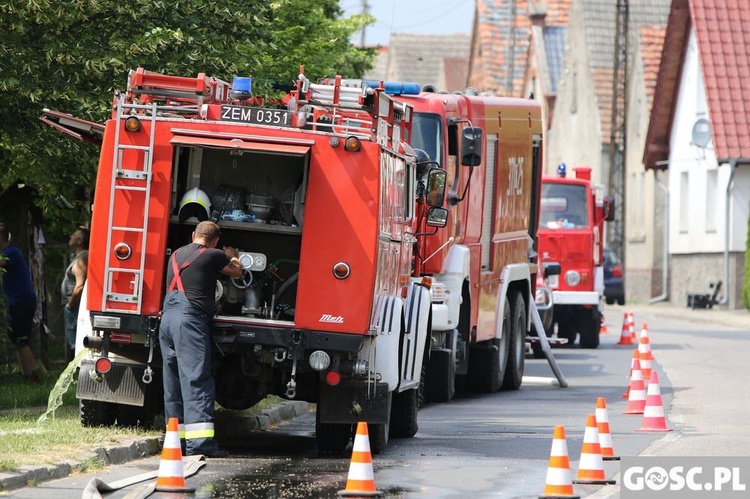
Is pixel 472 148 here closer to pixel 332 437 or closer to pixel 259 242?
pixel 259 242

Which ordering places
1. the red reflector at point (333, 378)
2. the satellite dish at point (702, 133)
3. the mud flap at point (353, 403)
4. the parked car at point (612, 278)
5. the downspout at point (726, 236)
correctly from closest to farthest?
the red reflector at point (333, 378)
the mud flap at point (353, 403)
the downspout at point (726, 236)
the parked car at point (612, 278)
the satellite dish at point (702, 133)

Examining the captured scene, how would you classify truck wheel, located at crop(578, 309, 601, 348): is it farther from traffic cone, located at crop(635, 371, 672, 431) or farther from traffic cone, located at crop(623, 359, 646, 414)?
traffic cone, located at crop(635, 371, 672, 431)

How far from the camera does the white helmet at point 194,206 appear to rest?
42.9 ft

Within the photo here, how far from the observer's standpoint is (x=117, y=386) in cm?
1299

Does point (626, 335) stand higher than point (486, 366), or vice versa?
point (626, 335)

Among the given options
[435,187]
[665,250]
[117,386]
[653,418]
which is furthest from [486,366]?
[665,250]

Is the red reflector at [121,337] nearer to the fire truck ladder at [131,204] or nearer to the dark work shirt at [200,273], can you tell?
the fire truck ladder at [131,204]

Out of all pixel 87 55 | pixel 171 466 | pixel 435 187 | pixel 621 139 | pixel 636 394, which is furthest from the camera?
pixel 621 139

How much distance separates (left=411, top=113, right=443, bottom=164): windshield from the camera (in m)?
17.6

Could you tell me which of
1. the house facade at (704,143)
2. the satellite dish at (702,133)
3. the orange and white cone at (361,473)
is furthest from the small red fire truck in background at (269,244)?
the satellite dish at (702,133)

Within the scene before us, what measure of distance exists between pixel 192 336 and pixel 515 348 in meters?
8.77

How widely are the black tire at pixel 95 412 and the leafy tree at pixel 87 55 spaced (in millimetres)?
4014

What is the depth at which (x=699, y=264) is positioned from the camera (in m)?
48.2

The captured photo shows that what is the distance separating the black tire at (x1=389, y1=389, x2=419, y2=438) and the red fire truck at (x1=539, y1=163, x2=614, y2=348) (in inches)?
585
